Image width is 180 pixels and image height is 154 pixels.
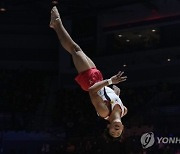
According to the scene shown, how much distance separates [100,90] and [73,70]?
14.0m

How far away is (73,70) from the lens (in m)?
21.6

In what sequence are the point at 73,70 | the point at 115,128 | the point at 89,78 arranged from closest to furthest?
the point at 115,128
the point at 89,78
the point at 73,70

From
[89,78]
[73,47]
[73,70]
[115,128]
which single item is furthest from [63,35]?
[73,70]

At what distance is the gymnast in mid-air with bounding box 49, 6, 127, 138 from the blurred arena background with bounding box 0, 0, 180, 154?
564cm

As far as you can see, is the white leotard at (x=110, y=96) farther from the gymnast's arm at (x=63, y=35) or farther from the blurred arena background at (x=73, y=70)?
the blurred arena background at (x=73, y=70)

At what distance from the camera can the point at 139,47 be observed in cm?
2033

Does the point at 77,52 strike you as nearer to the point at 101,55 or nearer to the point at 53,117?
the point at 53,117

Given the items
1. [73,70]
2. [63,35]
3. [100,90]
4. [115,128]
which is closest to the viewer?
[115,128]

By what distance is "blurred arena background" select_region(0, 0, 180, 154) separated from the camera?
15.3m

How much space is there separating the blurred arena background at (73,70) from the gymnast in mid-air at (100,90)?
564 centimetres

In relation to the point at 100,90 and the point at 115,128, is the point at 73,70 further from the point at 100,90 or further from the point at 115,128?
the point at 115,128

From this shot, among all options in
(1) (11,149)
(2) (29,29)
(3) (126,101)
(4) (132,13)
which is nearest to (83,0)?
(4) (132,13)

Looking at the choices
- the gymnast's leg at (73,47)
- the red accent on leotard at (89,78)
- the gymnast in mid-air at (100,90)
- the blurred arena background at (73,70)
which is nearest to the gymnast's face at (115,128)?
the gymnast in mid-air at (100,90)

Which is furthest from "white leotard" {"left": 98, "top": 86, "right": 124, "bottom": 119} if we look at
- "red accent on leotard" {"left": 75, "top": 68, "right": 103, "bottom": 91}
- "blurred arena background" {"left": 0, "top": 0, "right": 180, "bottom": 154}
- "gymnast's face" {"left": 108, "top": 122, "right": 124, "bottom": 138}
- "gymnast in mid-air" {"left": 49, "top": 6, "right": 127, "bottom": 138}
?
"blurred arena background" {"left": 0, "top": 0, "right": 180, "bottom": 154}
